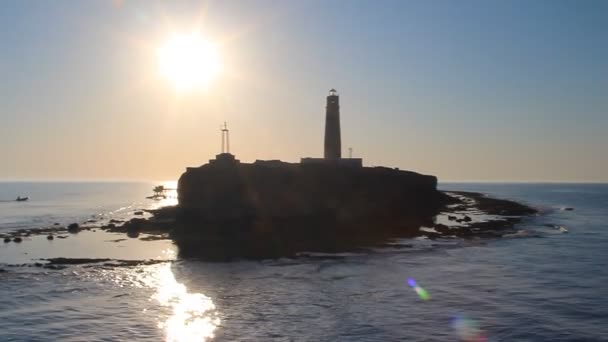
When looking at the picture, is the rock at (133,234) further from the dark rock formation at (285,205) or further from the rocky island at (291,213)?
the dark rock formation at (285,205)

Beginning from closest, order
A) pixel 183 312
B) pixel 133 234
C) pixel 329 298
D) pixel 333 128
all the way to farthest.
Answer: pixel 183 312 < pixel 329 298 < pixel 133 234 < pixel 333 128

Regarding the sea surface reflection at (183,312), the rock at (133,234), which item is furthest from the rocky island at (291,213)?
the sea surface reflection at (183,312)

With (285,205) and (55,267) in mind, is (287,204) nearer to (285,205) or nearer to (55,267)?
(285,205)

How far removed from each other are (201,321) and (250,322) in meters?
2.22

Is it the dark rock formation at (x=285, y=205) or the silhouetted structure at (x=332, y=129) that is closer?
the dark rock formation at (x=285, y=205)

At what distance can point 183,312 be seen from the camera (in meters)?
25.1

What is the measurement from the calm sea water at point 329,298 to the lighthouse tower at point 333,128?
38034 millimetres

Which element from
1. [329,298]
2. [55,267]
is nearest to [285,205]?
[55,267]

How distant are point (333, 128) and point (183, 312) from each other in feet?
189

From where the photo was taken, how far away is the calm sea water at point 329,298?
2161cm

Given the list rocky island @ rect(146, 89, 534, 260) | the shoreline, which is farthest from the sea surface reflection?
rocky island @ rect(146, 89, 534, 260)

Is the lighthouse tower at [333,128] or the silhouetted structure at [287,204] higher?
the lighthouse tower at [333,128]

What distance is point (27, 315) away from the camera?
24734 mm

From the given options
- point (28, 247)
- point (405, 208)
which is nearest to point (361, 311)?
point (28, 247)
